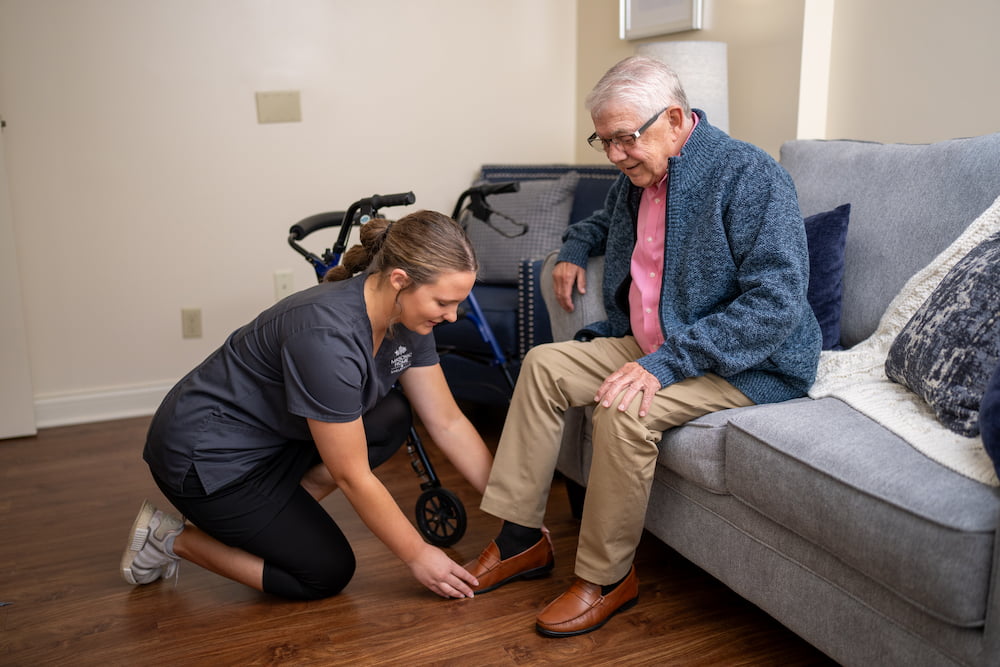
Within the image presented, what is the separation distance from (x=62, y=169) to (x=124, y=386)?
0.80 meters

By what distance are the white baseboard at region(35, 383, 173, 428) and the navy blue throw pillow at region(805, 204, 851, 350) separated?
2364mm

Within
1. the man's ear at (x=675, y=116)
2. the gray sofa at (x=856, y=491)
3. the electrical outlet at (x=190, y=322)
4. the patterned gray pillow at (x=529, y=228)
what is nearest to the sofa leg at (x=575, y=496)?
the gray sofa at (x=856, y=491)

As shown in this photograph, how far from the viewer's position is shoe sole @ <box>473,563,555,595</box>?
73.7 inches

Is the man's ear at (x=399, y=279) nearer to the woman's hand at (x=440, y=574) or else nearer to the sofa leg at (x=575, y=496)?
the woman's hand at (x=440, y=574)

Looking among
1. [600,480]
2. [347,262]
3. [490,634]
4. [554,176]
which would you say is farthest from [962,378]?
[554,176]

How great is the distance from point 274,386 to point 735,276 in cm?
95

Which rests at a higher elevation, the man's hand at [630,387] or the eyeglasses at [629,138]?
the eyeglasses at [629,138]

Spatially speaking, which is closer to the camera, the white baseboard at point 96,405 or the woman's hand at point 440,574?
the woman's hand at point 440,574

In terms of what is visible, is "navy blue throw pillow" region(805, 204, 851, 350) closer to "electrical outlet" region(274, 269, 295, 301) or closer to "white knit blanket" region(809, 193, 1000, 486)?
"white knit blanket" region(809, 193, 1000, 486)

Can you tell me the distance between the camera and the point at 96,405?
3.19 m

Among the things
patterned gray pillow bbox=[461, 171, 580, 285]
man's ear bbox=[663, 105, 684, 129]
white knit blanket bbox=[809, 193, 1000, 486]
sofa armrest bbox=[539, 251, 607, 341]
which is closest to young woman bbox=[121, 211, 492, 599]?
sofa armrest bbox=[539, 251, 607, 341]

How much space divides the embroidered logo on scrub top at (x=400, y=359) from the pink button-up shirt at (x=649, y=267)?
0.52 metres

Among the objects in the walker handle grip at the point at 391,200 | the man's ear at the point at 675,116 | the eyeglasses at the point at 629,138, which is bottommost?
the walker handle grip at the point at 391,200

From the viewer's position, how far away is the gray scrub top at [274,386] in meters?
1.59
